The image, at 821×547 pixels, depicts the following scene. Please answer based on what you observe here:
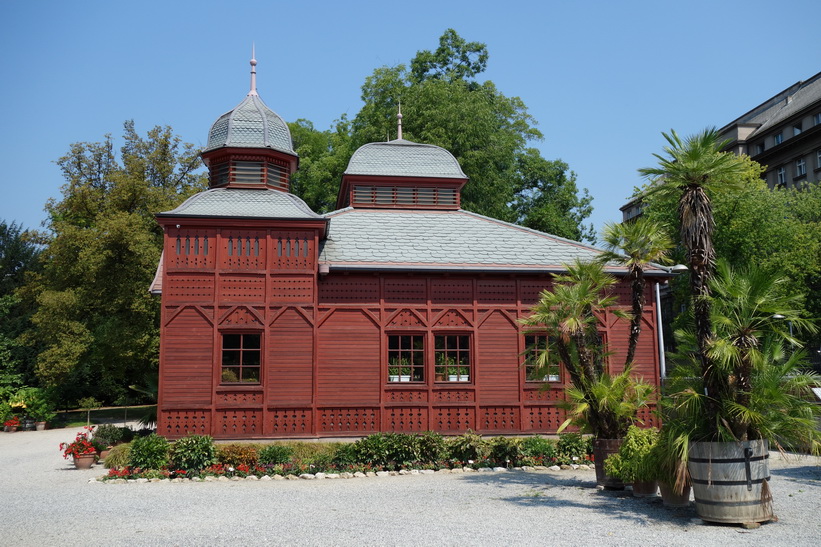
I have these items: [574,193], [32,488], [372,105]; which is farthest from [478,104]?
[32,488]

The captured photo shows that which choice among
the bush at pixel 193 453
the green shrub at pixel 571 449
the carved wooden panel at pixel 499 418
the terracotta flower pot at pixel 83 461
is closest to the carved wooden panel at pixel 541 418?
the carved wooden panel at pixel 499 418

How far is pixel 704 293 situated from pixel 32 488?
470 inches

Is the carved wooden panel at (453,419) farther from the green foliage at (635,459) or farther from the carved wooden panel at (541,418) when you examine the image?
the green foliage at (635,459)

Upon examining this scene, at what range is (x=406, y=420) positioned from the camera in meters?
16.0

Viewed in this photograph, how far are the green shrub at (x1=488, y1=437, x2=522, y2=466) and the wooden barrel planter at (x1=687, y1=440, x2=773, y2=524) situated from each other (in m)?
5.58

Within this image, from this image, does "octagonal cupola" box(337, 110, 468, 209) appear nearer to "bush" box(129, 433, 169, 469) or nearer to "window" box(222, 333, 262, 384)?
"window" box(222, 333, 262, 384)

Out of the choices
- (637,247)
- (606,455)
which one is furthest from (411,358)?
(637,247)

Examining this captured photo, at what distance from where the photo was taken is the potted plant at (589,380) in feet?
35.5

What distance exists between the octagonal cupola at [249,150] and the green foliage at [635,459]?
11615 millimetres

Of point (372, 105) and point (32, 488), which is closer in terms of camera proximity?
point (32, 488)

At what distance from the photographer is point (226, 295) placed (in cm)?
1551

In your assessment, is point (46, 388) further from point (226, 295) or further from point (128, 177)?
point (226, 295)

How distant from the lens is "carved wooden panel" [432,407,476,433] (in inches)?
632

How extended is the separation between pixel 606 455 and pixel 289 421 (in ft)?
24.6
